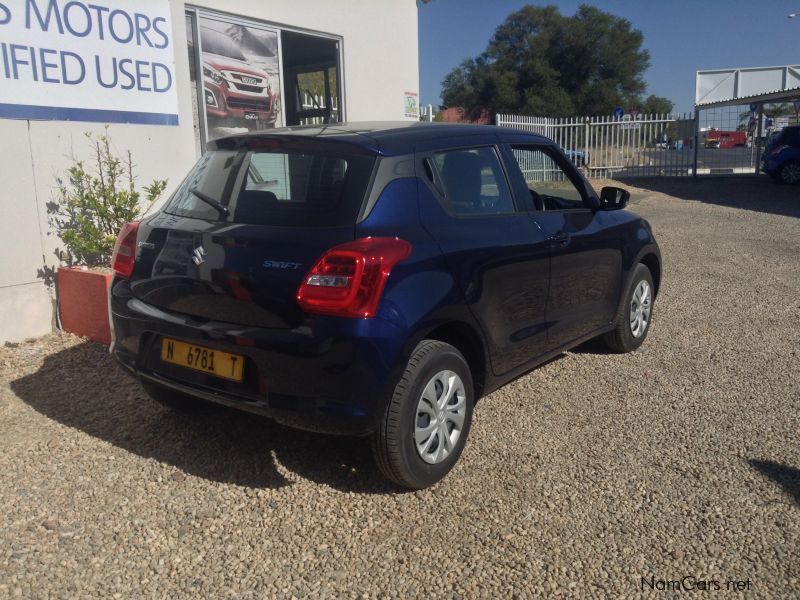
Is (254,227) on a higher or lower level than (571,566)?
higher

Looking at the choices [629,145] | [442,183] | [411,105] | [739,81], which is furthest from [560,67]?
[442,183]

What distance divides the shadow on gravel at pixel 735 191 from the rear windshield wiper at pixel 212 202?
535 inches

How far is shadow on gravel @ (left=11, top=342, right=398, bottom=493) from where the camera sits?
3.69 m

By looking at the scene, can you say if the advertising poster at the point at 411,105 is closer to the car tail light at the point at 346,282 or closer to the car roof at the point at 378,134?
the car roof at the point at 378,134

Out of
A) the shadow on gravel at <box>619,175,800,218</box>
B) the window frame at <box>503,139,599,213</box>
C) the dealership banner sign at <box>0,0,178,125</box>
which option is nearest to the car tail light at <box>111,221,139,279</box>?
the window frame at <box>503,139,599,213</box>

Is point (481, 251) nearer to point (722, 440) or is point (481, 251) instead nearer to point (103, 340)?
point (722, 440)

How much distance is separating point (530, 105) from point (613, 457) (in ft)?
160

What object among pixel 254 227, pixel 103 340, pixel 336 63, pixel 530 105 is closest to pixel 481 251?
pixel 254 227

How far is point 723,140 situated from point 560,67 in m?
24.0

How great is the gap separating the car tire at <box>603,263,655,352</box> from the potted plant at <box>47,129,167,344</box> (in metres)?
3.80

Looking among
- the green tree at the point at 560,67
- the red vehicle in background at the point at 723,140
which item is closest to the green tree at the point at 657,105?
the green tree at the point at 560,67

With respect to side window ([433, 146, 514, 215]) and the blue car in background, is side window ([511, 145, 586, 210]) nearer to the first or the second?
side window ([433, 146, 514, 215])

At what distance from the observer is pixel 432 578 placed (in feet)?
9.31

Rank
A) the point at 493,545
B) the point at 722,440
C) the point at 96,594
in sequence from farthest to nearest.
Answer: the point at 722,440 → the point at 493,545 → the point at 96,594
